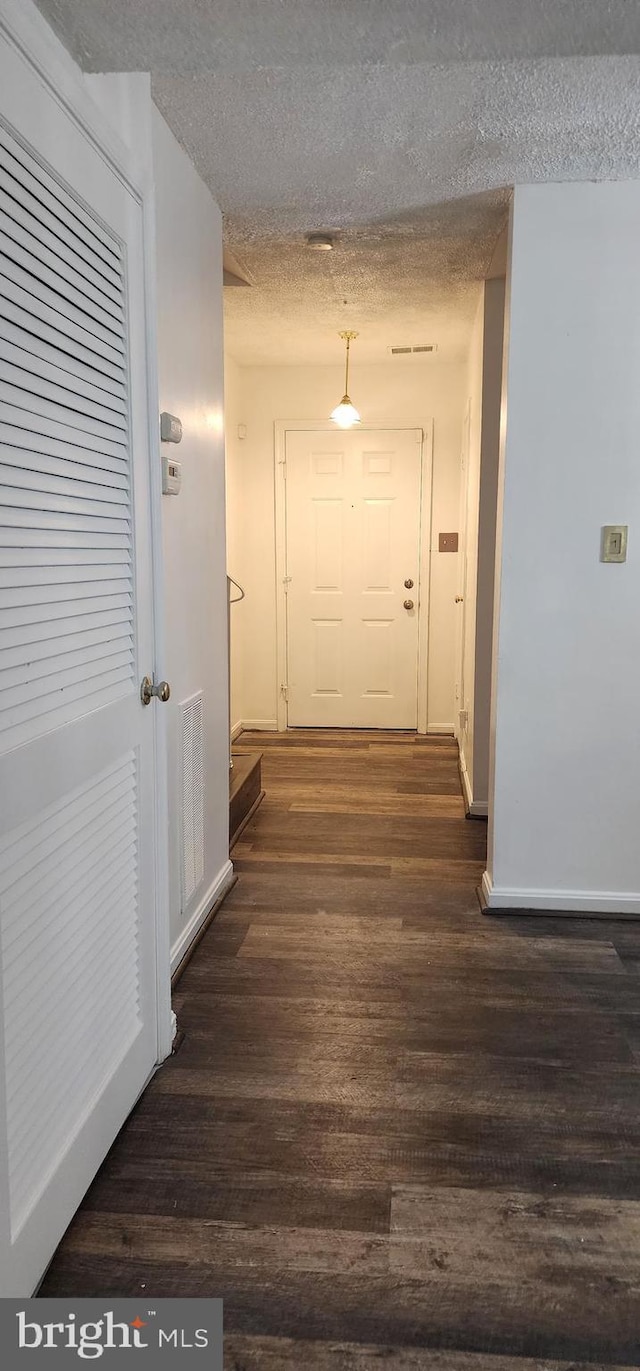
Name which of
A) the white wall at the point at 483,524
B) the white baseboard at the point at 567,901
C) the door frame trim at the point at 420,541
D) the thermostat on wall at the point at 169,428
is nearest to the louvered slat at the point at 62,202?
the thermostat on wall at the point at 169,428

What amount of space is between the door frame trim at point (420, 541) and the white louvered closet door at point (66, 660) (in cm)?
402

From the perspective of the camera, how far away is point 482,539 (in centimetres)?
408

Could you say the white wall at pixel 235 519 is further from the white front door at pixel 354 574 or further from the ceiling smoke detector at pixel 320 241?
the ceiling smoke detector at pixel 320 241

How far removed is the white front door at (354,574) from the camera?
5.85m

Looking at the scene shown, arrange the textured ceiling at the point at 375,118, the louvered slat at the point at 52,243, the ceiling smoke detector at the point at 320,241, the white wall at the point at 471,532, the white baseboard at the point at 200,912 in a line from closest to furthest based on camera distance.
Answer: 1. the louvered slat at the point at 52,243
2. the textured ceiling at the point at 375,118
3. the white baseboard at the point at 200,912
4. the ceiling smoke detector at the point at 320,241
5. the white wall at the point at 471,532

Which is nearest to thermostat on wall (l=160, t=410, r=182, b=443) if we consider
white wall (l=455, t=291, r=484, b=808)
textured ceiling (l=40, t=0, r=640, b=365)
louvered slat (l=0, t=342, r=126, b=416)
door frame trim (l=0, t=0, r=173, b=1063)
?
door frame trim (l=0, t=0, r=173, b=1063)

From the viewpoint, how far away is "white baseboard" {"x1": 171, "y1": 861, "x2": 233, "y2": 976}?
8.68 ft

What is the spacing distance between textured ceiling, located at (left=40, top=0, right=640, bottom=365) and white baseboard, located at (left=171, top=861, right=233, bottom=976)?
2.19 m

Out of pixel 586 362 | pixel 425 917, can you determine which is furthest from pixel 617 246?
pixel 425 917

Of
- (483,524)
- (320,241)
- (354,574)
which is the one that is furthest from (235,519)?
(320,241)

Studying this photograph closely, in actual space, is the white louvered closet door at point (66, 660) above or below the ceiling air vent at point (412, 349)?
below

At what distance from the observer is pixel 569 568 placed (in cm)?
298

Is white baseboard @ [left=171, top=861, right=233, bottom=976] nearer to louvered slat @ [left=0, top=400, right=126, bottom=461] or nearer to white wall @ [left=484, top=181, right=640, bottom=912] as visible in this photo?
white wall @ [left=484, top=181, right=640, bottom=912]

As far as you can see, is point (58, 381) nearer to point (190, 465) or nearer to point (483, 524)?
point (190, 465)
